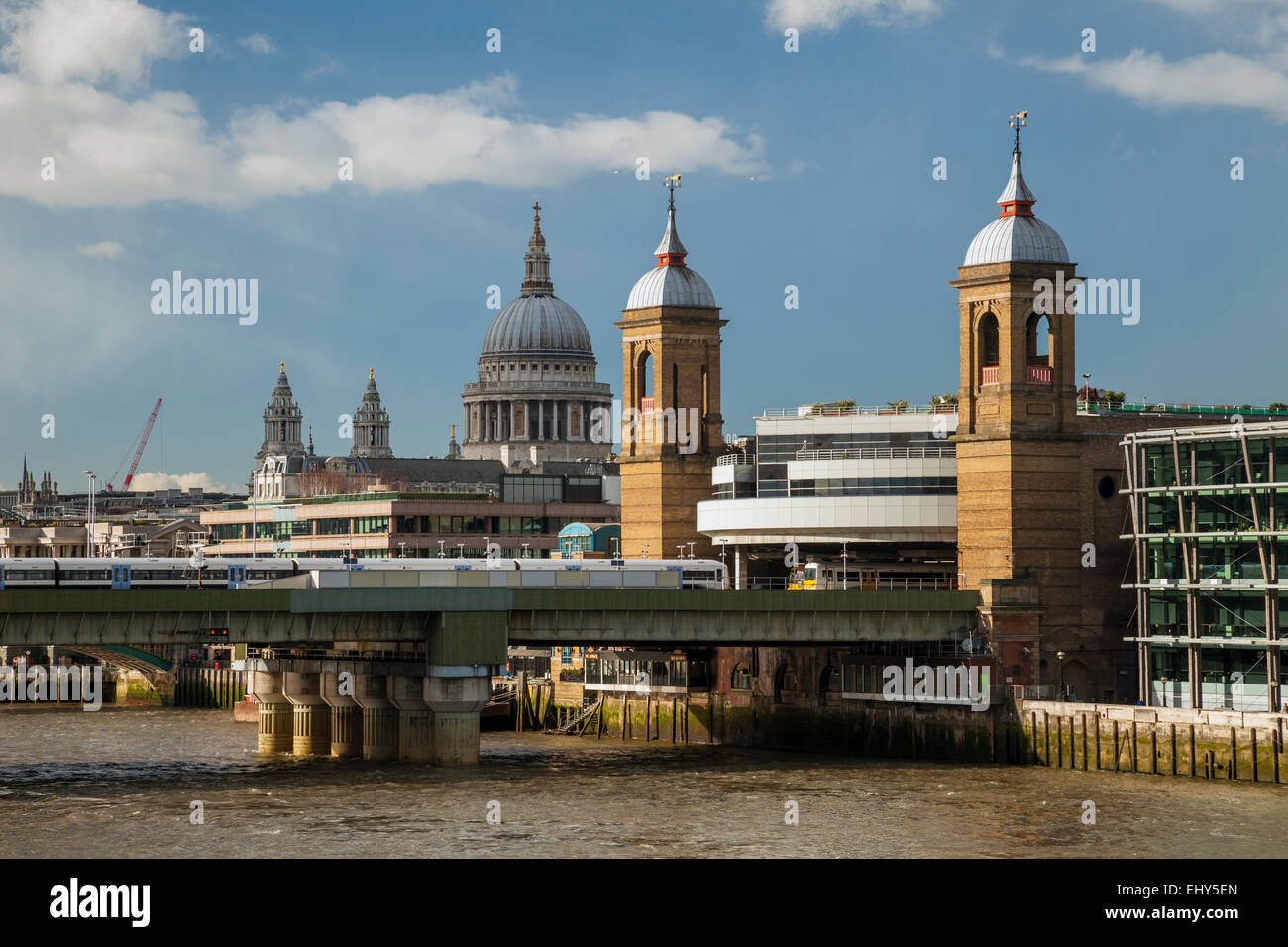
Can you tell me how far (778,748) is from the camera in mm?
116438

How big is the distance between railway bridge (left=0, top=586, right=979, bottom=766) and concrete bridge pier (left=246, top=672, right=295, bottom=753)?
26 centimetres

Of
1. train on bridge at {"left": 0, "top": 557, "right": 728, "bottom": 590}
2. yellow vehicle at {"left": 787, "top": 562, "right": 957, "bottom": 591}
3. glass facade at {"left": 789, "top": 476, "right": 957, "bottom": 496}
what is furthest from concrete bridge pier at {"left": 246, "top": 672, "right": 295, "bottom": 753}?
glass facade at {"left": 789, "top": 476, "right": 957, "bottom": 496}

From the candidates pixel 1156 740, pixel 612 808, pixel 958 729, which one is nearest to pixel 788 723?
pixel 958 729

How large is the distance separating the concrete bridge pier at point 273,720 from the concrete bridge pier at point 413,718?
14165 millimetres

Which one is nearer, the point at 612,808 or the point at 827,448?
the point at 612,808

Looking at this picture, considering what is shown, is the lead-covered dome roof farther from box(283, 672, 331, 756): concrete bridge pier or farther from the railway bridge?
box(283, 672, 331, 756): concrete bridge pier

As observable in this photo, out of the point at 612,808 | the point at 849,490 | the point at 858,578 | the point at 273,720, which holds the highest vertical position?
the point at 849,490

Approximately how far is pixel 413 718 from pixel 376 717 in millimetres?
3913

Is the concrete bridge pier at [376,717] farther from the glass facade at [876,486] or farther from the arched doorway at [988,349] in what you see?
the arched doorway at [988,349]

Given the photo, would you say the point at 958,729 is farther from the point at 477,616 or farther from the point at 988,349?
the point at 477,616

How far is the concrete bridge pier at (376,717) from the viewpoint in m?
106

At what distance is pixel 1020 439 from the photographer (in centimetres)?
11262

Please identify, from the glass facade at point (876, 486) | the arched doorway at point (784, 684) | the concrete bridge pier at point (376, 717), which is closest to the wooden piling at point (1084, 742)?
the arched doorway at point (784, 684)

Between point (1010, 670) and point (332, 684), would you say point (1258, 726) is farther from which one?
point (332, 684)
